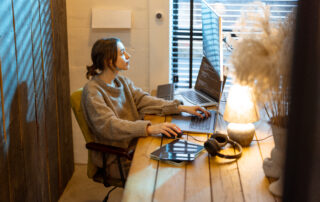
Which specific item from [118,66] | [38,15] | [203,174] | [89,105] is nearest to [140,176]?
[203,174]

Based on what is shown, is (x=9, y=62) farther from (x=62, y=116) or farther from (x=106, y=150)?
(x=62, y=116)

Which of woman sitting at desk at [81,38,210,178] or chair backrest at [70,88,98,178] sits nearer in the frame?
woman sitting at desk at [81,38,210,178]

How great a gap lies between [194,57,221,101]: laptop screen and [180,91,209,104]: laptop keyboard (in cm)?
5

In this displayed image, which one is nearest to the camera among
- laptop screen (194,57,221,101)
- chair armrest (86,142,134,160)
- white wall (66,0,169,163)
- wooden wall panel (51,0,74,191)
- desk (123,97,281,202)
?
desk (123,97,281,202)

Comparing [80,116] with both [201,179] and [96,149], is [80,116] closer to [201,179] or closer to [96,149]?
[96,149]

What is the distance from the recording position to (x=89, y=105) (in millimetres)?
1865

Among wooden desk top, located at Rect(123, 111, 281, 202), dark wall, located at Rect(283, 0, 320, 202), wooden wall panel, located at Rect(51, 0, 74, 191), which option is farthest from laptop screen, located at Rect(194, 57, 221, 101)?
dark wall, located at Rect(283, 0, 320, 202)

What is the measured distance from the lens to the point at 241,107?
5.16 feet

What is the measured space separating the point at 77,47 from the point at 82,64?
0.44ft

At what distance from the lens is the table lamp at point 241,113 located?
157cm

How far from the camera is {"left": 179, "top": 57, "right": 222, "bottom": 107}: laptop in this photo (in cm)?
222

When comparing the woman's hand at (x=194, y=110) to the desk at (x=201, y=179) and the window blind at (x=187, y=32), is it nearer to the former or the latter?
the desk at (x=201, y=179)

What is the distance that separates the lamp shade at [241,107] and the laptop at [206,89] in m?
0.59

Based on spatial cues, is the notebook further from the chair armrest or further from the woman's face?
the woman's face
